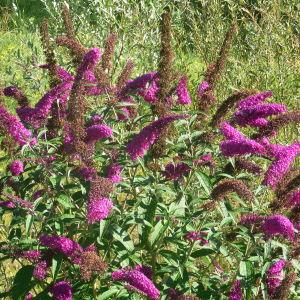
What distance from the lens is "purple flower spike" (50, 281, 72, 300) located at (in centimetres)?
243

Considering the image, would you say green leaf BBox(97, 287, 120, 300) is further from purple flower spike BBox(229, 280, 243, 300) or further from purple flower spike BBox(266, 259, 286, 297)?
purple flower spike BBox(266, 259, 286, 297)

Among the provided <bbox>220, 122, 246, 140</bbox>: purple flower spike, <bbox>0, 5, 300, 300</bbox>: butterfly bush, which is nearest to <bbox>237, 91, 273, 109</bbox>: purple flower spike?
<bbox>0, 5, 300, 300</bbox>: butterfly bush

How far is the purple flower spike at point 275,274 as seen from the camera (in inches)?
89.9

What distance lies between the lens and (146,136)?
2.34 m

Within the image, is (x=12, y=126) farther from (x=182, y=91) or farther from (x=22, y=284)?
(x=182, y=91)

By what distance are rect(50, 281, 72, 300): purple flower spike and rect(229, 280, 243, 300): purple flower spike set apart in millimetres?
556

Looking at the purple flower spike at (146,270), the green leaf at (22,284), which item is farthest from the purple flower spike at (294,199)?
the green leaf at (22,284)

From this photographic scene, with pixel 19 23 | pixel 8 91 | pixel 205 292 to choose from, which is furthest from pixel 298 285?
pixel 19 23

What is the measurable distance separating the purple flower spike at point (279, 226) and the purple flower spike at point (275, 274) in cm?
17

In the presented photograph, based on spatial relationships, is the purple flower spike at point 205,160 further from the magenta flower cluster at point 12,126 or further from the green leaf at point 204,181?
the magenta flower cluster at point 12,126

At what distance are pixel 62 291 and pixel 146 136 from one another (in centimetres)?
62

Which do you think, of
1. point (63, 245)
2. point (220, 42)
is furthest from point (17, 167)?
point (220, 42)

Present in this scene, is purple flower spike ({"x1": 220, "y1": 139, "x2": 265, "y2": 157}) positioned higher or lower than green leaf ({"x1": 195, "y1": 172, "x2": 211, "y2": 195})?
higher

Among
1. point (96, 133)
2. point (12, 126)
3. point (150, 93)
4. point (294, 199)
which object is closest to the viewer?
point (294, 199)
